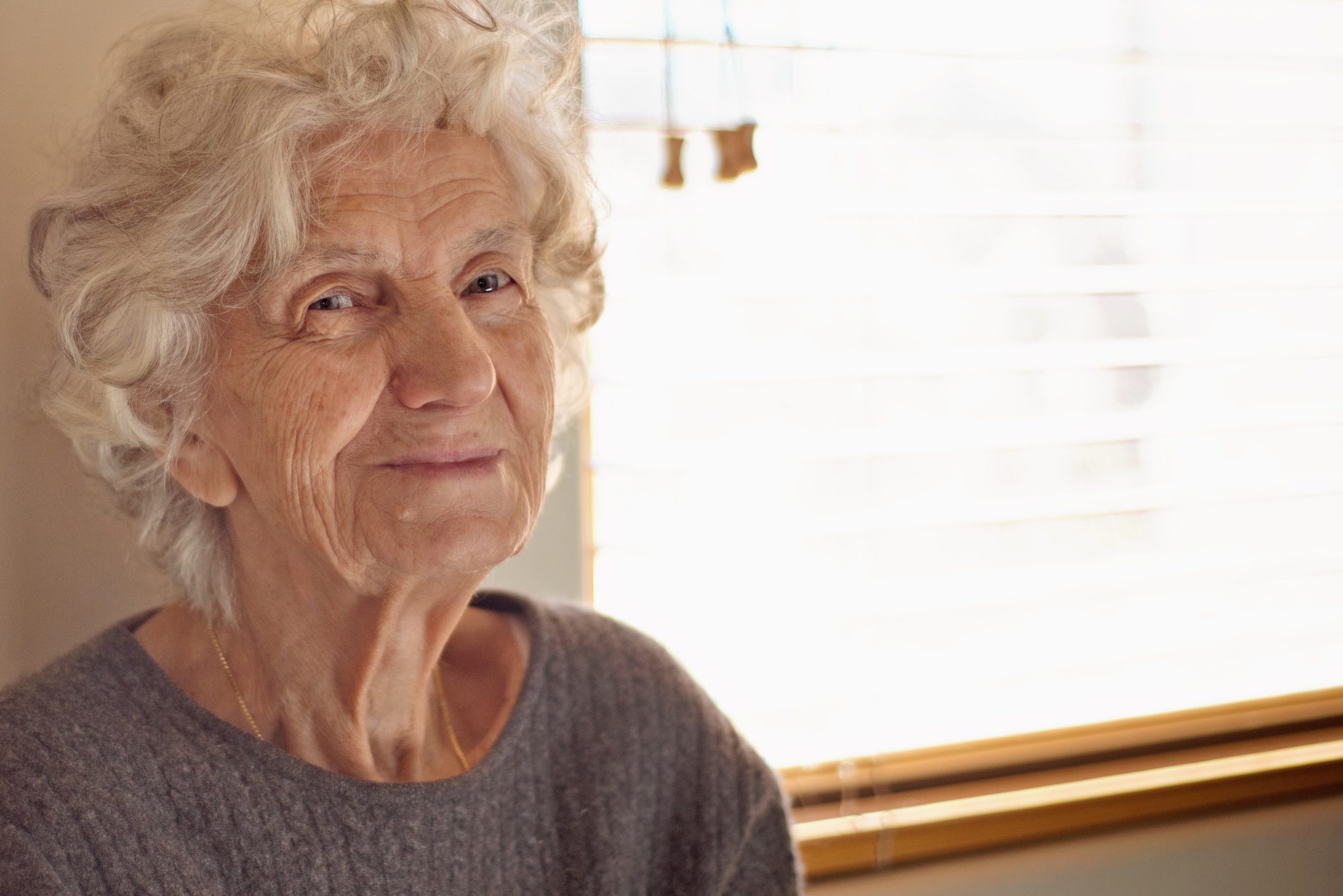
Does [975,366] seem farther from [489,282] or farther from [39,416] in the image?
[39,416]

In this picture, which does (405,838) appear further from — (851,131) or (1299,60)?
(1299,60)

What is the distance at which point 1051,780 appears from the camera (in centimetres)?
170

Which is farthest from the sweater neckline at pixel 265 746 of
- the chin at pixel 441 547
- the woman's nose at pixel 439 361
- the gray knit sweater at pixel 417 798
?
the woman's nose at pixel 439 361

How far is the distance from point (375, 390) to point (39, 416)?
522mm

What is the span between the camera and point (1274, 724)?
1.81 m

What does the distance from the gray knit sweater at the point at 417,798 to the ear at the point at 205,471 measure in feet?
0.59

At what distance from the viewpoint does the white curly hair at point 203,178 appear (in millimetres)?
1008

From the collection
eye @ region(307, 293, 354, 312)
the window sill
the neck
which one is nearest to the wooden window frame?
the window sill

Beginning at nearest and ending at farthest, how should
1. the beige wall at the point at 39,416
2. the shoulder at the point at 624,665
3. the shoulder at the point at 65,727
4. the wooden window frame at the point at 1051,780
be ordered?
the shoulder at the point at 65,727 → the beige wall at the point at 39,416 → the shoulder at the point at 624,665 → the wooden window frame at the point at 1051,780

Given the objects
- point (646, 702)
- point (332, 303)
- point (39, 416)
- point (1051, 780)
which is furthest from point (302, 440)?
point (1051, 780)

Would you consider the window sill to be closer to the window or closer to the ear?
the window

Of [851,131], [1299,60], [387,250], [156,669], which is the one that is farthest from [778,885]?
[1299,60]

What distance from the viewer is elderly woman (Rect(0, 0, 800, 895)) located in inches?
39.6

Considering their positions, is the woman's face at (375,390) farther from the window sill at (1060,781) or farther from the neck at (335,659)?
the window sill at (1060,781)
